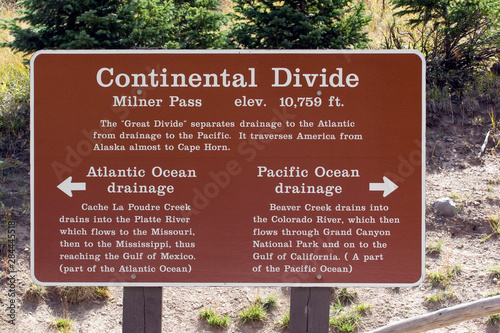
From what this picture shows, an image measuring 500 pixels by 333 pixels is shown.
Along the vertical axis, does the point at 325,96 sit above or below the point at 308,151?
above

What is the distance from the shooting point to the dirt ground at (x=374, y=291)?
4.42m

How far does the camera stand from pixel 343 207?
102 inches

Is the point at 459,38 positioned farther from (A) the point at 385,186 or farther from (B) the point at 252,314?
(A) the point at 385,186

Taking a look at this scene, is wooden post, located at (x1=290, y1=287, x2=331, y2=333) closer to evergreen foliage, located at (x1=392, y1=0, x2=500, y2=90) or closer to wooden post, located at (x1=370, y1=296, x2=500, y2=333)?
wooden post, located at (x1=370, y1=296, x2=500, y2=333)

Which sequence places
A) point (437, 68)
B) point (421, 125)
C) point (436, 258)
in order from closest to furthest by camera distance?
point (421, 125)
point (436, 258)
point (437, 68)

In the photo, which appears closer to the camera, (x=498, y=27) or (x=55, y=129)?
(x=55, y=129)

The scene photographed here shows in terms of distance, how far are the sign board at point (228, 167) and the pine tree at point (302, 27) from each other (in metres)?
3.49

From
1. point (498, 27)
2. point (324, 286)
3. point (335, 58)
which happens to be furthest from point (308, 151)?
point (498, 27)

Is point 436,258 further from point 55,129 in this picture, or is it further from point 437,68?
point 55,129

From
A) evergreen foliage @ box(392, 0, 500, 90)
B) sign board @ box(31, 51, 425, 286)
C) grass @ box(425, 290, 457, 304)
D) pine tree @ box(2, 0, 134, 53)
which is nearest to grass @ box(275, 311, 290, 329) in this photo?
grass @ box(425, 290, 457, 304)

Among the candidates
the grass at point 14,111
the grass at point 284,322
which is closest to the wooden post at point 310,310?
the grass at point 284,322

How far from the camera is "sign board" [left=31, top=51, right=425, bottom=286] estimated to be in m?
2.58

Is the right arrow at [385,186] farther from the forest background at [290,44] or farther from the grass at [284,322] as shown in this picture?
the forest background at [290,44]

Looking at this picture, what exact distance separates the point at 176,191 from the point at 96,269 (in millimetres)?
529
